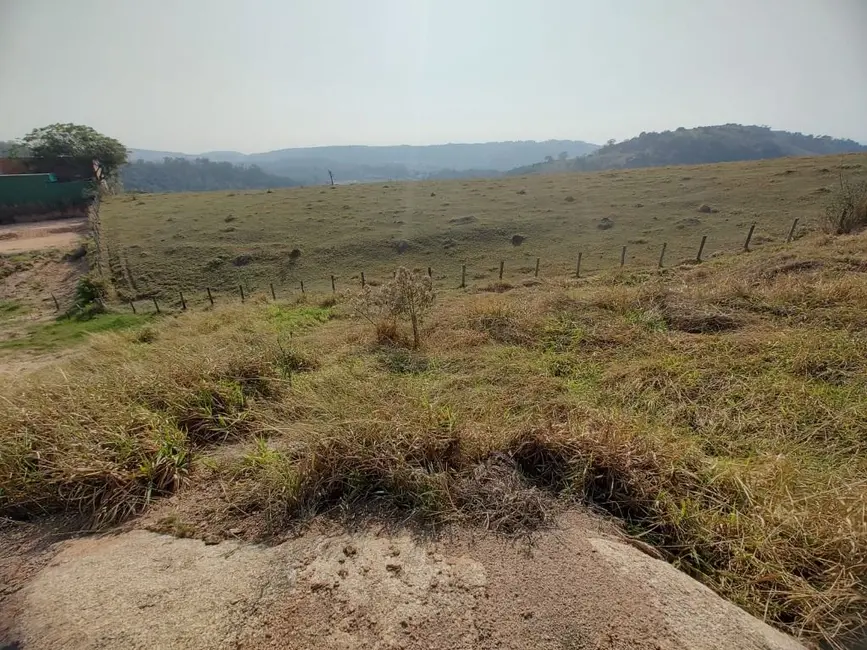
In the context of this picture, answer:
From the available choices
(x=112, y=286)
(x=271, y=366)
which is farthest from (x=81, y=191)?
(x=271, y=366)

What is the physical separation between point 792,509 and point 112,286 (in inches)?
1075

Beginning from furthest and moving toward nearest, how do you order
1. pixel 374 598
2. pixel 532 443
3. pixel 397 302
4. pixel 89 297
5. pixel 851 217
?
pixel 89 297 < pixel 851 217 < pixel 397 302 < pixel 532 443 < pixel 374 598

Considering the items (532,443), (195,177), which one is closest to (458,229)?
(532,443)

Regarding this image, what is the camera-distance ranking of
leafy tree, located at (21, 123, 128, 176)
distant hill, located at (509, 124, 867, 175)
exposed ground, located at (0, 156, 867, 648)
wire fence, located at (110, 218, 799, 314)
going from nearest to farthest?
exposed ground, located at (0, 156, 867, 648) → wire fence, located at (110, 218, 799, 314) → leafy tree, located at (21, 123, 128, 176) → distant hill, located at (509, 124, 867, 175)

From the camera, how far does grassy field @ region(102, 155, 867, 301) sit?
21969mm

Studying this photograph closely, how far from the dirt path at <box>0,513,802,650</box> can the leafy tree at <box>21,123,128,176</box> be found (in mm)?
57631

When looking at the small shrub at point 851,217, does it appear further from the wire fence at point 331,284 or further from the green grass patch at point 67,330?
the green grass patch at point 67,330

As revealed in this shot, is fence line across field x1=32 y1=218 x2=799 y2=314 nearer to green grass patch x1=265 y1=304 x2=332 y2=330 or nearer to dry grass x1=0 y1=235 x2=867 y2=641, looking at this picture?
green grass patch x1=265 y1=304 x2=332 y2=330

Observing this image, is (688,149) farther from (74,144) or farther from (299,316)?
(299,316)

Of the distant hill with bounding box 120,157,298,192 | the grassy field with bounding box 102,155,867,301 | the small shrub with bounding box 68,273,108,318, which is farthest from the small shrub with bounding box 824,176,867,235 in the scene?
the distant hill with bounding box 120,157,298,192

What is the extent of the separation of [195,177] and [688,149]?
190631 mm

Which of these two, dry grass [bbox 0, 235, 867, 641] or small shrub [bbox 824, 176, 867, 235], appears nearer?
dry grass [bbox 0, 235, 867, 641]

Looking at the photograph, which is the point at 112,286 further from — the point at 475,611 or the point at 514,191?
the point at 514,191

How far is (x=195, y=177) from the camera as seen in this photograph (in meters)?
163
